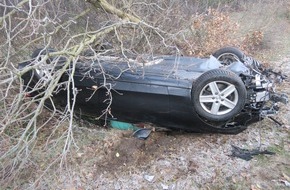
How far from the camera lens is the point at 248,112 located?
168 inches

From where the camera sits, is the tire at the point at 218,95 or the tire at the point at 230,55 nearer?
the tire at the point at 218,95

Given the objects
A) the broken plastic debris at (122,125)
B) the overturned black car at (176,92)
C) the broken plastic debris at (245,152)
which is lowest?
the broken plastic debris at (122,125)

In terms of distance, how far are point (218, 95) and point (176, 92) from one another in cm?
55

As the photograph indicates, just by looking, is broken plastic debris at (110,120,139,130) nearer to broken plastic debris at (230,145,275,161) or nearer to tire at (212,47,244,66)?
broken plastic debris at (230,145,275,161)

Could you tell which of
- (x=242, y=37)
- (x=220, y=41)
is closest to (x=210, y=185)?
(x=220, y=41)

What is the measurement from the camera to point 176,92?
4199 millimetres

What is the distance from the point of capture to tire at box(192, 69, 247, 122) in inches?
158

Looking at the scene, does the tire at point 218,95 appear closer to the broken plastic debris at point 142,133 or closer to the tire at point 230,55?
the broken plastic debris at point 142,133

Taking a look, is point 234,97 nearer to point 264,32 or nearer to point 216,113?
point 216,113

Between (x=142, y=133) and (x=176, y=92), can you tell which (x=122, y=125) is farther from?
(x=176, y=92)

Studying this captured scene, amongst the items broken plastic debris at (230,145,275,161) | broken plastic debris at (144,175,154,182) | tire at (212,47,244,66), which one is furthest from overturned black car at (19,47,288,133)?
broken plastic debris at (144,175,154,182)

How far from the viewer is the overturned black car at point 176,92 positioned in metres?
4.07

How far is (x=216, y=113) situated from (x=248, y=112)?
1.53ft

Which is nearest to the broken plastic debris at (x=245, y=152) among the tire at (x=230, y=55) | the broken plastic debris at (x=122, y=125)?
the broken plastic debris at (x=122, y=125)
